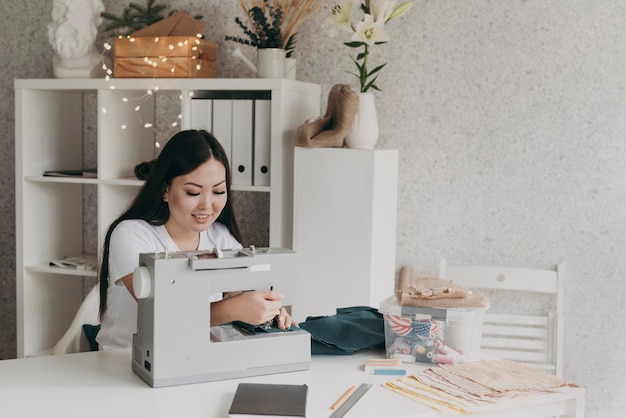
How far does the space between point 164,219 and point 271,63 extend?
34.8 inches

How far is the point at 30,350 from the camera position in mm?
3404

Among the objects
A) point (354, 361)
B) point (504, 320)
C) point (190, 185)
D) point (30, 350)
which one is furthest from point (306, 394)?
point (30, 350)

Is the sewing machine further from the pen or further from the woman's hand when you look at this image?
the pen

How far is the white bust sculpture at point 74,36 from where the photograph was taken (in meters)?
3.24

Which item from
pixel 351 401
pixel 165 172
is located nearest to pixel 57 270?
pixel 165 172

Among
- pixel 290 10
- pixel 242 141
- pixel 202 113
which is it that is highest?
pixel 290 10

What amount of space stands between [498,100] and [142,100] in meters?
1.48

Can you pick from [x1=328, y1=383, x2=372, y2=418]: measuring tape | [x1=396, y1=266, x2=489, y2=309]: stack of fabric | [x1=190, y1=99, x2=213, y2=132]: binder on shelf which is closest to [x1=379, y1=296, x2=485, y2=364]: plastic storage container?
[x1=396, y1=266, x2=489, y2=309]: stack of fabric

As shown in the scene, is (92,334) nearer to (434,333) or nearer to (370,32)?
(434,333)

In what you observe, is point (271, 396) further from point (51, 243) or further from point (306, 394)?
point (51, 243)

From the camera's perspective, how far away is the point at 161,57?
3.12 meters

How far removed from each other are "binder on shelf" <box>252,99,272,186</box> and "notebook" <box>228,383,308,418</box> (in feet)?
4.83

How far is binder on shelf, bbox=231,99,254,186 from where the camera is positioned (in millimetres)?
3070

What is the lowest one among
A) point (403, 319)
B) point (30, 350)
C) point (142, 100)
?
point (30, 350)
